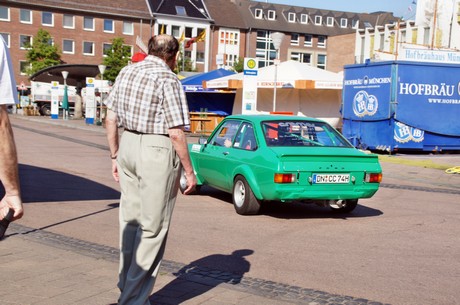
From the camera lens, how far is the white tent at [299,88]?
2502 cm

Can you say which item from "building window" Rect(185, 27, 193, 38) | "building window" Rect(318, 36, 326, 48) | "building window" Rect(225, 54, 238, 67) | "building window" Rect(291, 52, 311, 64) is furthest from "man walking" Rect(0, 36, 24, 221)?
"building window" Rect(318, 36, 326, 48)

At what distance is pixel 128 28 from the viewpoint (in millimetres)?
78438

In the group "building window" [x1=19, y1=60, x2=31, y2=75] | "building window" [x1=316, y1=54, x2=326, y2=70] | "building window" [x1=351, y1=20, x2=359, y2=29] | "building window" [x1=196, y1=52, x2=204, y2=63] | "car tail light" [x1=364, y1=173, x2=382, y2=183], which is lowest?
"car tail light" [x1=364, y1=173, x2=382, y2=183]

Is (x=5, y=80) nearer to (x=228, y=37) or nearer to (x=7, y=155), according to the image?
(x=7, y=155)

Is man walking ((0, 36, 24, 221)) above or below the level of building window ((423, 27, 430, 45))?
below

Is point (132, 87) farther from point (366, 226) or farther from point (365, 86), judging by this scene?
point (365, 86)

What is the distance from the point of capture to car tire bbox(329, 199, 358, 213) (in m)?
9.20

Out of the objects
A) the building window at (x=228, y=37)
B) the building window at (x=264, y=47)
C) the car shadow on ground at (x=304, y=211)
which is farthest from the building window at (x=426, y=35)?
the car shadow on ground at (x=304, y=211)

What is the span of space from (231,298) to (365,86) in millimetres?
17389

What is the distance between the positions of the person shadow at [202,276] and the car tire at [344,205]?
9.82 feet

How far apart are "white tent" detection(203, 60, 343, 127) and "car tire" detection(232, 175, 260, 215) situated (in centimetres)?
1612

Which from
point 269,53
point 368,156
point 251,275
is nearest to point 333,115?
point 368,156

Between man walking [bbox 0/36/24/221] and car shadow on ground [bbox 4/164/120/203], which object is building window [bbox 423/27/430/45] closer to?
car shadow on ground [bbox 4/164/120/203]

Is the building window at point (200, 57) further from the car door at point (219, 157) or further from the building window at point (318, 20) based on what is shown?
the car door at point (219, 157)
